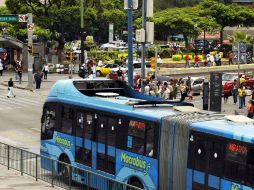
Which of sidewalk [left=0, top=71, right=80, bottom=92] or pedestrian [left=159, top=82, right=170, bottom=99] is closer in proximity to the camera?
pedestrian [left=159, top=82, right=170, bottom=99]

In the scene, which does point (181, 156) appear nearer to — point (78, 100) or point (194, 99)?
point (78, 100)

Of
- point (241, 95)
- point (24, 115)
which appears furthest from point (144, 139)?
point (241, 95)

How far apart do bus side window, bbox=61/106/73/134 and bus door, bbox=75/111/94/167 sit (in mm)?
388

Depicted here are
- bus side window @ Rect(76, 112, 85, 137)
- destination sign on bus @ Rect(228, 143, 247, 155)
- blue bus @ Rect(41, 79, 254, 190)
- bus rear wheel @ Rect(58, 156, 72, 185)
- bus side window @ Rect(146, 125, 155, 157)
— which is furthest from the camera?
bus side window @ Rect(76, 112, 85, 137)

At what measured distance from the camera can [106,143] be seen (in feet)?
60.1

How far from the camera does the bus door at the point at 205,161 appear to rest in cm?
1454

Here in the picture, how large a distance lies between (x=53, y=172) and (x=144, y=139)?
322cm

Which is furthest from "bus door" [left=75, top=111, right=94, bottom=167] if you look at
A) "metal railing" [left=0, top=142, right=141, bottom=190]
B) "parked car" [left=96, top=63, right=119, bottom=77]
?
"parked car" [left=96, top=63, right=119, bottom=77]

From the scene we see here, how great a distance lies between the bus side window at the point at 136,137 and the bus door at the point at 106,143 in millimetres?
696

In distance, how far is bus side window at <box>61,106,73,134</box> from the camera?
20.0 metres

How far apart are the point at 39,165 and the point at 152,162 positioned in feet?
13.8

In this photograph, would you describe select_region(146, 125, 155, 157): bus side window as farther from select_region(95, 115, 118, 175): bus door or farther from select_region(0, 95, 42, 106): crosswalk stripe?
select_region(0, 95, 42, 106): crosswalk stripe

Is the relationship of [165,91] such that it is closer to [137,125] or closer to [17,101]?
[17,101]

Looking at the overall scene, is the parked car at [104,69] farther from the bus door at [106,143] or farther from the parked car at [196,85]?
the bus door at [106,143]
